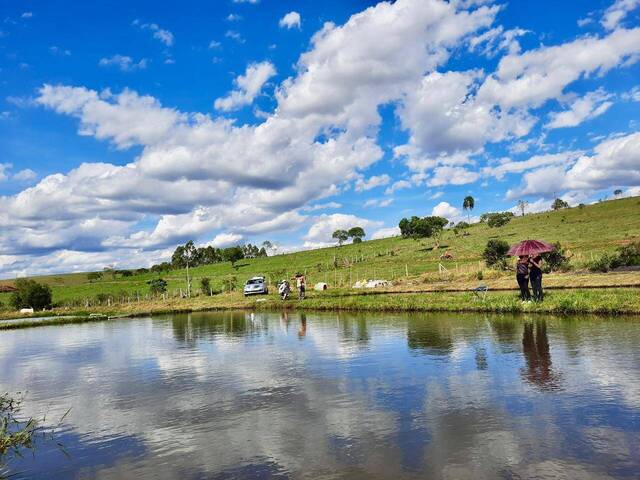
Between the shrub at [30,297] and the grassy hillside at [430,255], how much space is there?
14.5ft

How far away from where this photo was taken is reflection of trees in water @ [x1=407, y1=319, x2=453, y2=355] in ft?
49.2

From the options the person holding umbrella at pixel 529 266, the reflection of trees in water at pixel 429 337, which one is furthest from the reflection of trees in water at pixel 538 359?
the person holding umbrella at pixel 529 266

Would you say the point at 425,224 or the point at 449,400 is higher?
the point at 425,224

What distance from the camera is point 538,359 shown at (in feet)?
41.0

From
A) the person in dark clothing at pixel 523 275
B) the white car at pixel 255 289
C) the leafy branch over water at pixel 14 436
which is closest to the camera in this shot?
the leafy branch over water at pixel 14 436

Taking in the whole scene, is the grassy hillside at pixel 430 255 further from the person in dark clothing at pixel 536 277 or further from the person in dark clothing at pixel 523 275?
the person in dark clothing at pixel 536 277

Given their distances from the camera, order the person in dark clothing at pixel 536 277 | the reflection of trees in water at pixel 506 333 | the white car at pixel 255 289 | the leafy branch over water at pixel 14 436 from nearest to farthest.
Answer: the leafy branch over water at pixel 14 436, the reflection of trees in water at pixel 506 333, the person in dark clothing at pixel 536 277, the white car at pixel 255 289

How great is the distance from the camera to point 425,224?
9406 centimetres

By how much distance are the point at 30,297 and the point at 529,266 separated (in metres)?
60.9

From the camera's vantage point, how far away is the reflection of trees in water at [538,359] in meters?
10.4

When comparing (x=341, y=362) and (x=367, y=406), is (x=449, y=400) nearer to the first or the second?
(x=367, y=406)

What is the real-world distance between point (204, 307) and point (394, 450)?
3800cm

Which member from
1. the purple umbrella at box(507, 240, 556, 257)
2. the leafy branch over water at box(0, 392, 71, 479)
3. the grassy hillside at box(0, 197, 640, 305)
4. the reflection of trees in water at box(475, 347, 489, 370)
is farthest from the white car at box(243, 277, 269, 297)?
the leafy branch over water at box(0, 392, 71, 479)

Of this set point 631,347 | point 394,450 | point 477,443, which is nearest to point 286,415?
point 394,450
